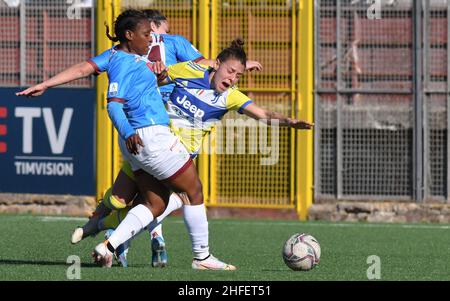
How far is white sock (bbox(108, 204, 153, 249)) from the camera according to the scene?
851 centimetres

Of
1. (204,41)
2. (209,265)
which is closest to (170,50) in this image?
(209,265)

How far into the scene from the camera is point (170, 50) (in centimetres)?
998

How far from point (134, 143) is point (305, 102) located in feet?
20.7

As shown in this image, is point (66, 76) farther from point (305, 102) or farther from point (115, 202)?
point (305, 102)

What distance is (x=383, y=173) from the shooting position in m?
14.4

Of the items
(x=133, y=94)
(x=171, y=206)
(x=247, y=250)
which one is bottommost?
(x=247, y=250)

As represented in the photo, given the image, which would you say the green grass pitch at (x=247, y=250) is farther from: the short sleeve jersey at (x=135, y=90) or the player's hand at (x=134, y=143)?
the short sleeve jersey at (x=135, y=90)

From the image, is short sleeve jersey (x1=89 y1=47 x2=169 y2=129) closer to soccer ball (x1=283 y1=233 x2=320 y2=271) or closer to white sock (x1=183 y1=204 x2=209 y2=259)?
white sock (x1=183 y1=204 x2=209 y2=259)

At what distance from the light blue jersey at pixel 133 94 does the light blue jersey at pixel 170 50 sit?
3.68ft

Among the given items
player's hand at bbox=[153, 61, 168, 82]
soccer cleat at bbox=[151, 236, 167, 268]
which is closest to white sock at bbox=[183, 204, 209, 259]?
soccer cleat at bbox=[151, 236, 167, 268]

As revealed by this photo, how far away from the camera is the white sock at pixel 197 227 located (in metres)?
8.79

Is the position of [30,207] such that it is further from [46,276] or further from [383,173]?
[46,276]

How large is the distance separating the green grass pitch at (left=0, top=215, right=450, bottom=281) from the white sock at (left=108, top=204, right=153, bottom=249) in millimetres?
210
